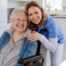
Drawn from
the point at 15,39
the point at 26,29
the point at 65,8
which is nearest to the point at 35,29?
the point at 26,29

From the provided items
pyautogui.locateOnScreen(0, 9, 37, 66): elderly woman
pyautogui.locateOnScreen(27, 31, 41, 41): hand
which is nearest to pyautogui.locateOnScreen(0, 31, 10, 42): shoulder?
pyautogui.locateOnScreen(0, 9, 37, 66): elderly woman

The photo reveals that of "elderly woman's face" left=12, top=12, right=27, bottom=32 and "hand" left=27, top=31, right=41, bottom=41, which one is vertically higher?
"elderly woman's face" left=12, top=12, right=27, bottom=32

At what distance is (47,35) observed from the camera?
1978 millimetres

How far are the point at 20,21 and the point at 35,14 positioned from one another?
17 cm

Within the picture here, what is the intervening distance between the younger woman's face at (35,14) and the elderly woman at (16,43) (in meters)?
0.07

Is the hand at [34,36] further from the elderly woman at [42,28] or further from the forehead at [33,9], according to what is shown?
the forehead at [33,9]

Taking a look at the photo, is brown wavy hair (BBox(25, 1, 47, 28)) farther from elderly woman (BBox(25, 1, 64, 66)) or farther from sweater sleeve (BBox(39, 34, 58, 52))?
sweater sleeve (BBox(39, 34, 58, 52))

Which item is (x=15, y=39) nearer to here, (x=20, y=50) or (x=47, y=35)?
(x=20, y=50)

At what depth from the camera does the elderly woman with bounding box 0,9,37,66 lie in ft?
6.17

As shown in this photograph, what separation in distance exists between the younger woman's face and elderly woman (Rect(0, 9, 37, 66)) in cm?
7

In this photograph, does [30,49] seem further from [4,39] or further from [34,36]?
[4,39]

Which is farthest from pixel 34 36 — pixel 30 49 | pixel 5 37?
pixel 5 37

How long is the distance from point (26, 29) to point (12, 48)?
0.25m

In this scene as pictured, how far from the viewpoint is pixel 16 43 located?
1993 millimetres
